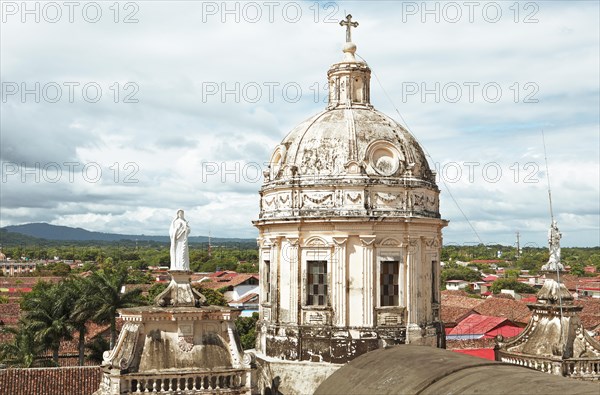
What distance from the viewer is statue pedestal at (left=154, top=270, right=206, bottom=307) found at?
17.5 m

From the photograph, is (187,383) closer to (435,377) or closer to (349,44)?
(435,377)

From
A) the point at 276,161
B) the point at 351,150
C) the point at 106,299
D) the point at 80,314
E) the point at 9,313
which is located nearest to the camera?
the point at 351,150

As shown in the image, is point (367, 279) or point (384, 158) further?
point (384, 158)

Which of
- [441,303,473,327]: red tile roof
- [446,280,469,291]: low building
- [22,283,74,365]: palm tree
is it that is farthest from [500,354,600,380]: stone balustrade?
[446,280,469,291]: low building

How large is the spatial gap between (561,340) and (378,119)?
9.60 meters

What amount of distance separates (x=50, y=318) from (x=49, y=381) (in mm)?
8146

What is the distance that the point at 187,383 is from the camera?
16.2 meters

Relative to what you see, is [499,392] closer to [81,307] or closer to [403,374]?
[403,374]

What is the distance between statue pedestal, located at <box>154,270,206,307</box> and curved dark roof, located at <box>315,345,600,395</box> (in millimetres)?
4171

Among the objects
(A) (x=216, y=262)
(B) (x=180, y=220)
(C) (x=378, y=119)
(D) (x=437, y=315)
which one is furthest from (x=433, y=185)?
(A) (x=216, y=262)

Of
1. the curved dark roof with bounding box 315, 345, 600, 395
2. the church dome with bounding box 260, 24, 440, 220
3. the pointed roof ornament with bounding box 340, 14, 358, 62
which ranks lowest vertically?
the curved dark roof with bounding box 315, 345, 600, 395

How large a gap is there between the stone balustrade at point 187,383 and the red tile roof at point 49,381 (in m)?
16.1

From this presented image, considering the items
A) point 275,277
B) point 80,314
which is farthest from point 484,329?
point 275,277

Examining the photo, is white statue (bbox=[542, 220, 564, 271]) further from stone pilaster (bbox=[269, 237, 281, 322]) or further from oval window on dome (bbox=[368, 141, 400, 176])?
stone pilaster (bbox=[269, 237, 281, 322])
